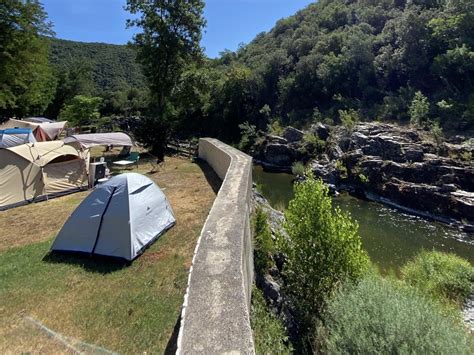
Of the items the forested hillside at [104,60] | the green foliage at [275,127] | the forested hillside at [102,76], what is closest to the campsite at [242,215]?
the green foliage at [275,127]

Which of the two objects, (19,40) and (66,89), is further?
(66,89)

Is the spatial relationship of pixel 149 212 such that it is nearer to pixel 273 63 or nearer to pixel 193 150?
pixel 193 150

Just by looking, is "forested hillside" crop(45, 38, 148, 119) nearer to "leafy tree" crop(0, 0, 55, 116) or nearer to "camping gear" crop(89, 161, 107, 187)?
"leafy tree" crop(0, 0, 55, 116)

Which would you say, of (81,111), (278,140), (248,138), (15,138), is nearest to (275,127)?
(248,138)

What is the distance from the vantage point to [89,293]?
5.61 m

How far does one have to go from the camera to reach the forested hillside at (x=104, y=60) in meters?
80.1

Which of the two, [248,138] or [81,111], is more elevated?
[81,111]

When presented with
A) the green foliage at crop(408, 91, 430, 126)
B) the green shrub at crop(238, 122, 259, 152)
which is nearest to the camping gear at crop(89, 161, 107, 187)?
the green shrub at crop(238, 122, 259, 152)

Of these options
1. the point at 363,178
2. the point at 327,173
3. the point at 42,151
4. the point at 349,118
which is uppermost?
the point at 349,118

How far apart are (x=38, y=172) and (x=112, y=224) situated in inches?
232

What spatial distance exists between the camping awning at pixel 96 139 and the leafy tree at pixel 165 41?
324cm

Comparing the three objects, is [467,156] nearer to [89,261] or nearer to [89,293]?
[89,261]

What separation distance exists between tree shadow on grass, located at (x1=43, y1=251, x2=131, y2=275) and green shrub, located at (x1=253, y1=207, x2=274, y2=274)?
10.6 feet

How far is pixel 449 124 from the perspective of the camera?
26781 millimetres
